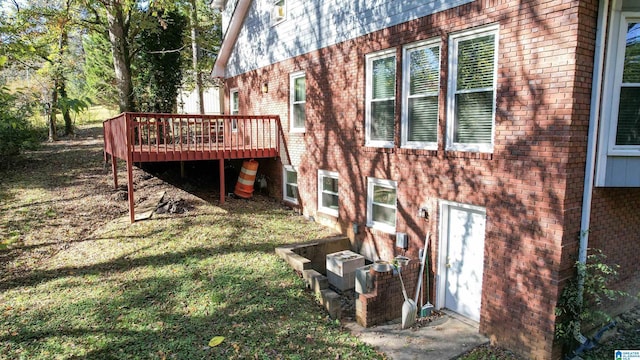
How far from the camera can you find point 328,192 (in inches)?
407

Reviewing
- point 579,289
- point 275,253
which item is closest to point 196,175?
point 275,253

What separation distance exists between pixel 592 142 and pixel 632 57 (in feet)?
4.63

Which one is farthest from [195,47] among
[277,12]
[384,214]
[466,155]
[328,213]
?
[466,155]

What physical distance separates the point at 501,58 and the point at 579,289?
355cm

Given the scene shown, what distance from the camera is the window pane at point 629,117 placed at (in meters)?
5.50

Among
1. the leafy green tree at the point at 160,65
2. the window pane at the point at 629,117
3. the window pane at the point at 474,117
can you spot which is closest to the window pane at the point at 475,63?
the window pane at the point at 474,117

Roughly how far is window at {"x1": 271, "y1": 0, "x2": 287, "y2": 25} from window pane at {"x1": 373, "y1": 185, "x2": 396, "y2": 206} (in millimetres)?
6220

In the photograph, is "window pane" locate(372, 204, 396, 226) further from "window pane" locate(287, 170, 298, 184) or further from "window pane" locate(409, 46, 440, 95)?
"window pane" locate(287, 170, 298, 184)

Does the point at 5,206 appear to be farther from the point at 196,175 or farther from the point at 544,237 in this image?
the point at 544,237

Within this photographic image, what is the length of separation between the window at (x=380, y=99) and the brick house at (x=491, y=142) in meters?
0.03

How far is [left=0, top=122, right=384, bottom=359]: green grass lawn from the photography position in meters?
5.40

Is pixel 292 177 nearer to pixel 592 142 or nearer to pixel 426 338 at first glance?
pixel 426 338

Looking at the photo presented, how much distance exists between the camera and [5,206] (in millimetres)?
10797

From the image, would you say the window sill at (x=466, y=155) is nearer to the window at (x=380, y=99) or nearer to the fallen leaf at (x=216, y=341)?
the window at (x=380, y=99)
